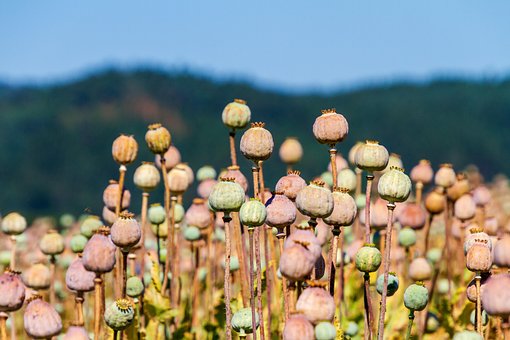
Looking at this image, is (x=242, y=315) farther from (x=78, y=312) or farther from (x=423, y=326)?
(x=423, y=326)

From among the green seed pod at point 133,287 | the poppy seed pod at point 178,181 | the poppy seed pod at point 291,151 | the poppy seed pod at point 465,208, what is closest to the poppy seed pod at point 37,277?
the green seed pod at point 133,287

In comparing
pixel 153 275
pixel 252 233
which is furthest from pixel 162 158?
pixel 252 233

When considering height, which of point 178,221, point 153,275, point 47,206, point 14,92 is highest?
point 14,92

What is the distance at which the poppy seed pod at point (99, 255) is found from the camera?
249 cm

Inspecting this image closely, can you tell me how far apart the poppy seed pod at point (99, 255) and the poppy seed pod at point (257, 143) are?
50cm

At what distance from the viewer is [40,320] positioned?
239cm

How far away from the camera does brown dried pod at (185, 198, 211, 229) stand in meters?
3.57

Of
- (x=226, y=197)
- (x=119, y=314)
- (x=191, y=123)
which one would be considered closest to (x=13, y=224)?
(x=119, y=314)

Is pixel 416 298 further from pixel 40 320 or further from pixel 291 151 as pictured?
pixel 291 151

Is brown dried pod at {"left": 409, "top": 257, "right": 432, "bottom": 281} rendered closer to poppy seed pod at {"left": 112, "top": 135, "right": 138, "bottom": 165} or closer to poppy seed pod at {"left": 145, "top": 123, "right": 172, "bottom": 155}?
poppy seed pod at {"left": 145, "top": 123, "right": 172, "bottom": 155}

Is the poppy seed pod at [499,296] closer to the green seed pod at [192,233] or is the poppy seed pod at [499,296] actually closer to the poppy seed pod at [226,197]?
the poppy seed pod at [226,197]

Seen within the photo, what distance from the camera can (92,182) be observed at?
926 inches

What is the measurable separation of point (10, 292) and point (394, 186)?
116 cm

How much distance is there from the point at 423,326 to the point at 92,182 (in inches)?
812
